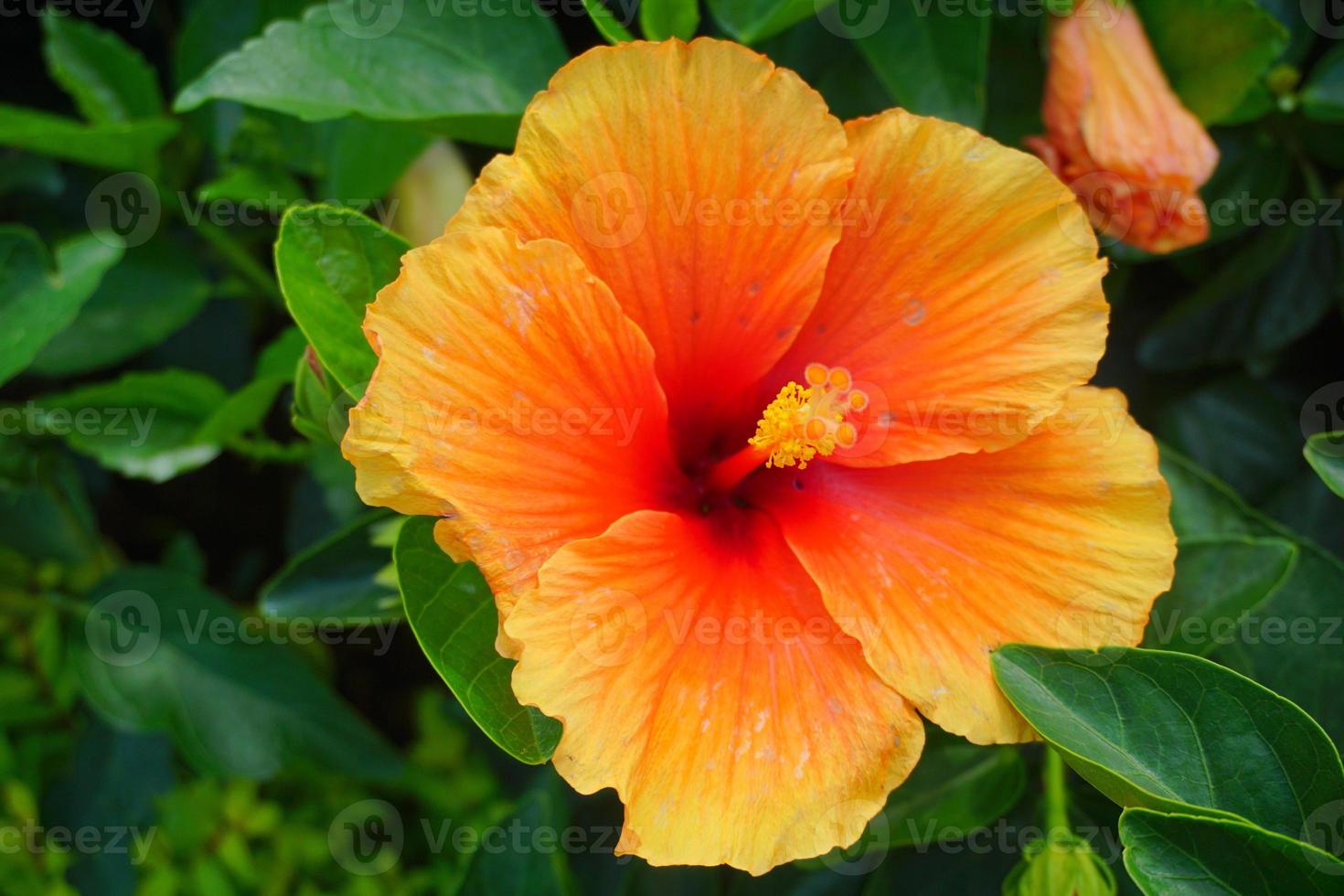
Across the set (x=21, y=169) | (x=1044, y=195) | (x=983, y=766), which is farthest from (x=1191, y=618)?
(x=21, y=169)

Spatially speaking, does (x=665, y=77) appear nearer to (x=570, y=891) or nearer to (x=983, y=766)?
(x=983, y=766)

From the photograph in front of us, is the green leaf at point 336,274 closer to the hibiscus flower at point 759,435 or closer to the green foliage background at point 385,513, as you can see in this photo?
the green foliage background at point 385,513

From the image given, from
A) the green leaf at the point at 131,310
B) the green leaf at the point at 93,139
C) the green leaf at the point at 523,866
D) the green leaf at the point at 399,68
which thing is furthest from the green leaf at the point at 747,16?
the green leaf at the point at 523,866

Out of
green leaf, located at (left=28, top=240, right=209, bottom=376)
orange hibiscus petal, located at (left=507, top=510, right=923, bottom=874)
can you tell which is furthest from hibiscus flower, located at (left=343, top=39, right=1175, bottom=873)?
green leaf, located at (left=28, top=240, right=209, bottom=376)

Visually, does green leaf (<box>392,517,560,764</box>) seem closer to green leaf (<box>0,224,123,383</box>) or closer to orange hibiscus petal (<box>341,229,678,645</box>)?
orange hibiscus petal (<box>341,229,678,645</box>)

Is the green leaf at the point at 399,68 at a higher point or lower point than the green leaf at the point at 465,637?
higher

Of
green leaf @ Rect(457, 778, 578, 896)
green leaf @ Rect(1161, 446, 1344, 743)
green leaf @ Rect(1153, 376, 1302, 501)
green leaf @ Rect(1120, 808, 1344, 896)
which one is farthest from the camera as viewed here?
green leaf @ Rect(1153, 376, 1302, 501)
